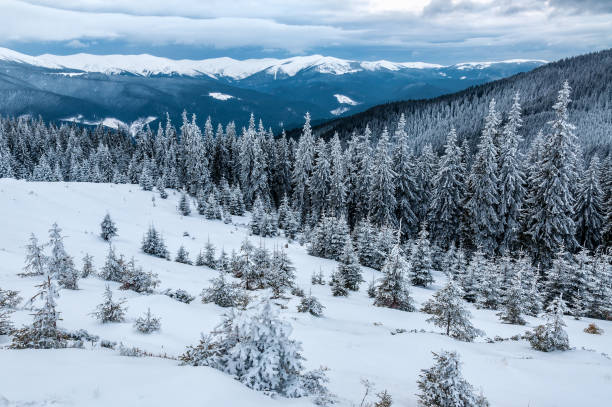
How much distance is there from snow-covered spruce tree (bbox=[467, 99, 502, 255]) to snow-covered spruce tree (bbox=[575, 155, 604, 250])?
37.8ft

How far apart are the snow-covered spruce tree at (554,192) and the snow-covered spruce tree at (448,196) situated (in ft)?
25.8

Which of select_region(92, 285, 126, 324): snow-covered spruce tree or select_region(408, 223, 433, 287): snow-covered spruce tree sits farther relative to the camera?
select_region(408, 223, 433, 287): snow-covered spruce tree

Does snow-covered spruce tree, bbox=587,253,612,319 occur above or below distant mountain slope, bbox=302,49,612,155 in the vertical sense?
below

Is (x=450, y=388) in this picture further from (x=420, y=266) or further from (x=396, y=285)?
(x=420, y=266)

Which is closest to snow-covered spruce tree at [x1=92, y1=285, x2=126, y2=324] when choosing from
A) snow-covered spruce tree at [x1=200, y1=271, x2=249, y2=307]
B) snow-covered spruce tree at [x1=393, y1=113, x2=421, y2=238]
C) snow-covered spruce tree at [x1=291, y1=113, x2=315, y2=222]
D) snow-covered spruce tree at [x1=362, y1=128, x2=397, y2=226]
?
snow-covered spruce tree at [x1=200, y1=271, x2=249, y2=307]

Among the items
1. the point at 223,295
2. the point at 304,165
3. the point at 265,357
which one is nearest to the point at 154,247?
the point at 223,295

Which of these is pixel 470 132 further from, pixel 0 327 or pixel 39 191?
pixel 0 327

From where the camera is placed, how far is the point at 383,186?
3991cm

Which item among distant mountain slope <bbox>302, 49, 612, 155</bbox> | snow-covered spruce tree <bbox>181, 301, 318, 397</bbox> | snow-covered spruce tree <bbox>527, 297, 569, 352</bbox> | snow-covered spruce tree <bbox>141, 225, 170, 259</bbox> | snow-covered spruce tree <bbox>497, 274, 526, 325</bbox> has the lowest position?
snow-covered spruce tree <bbox>141, 225, 170, 259</bbox>

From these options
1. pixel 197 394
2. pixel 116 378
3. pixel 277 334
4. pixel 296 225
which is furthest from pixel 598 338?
pixel 296 225

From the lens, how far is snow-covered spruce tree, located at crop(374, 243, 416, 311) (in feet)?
56.0

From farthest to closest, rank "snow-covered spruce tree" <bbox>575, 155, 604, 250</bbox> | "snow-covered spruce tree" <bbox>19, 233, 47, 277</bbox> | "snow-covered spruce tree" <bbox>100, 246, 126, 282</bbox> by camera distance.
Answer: "snow-covered spruce tree" <bbox>575, 155, 604, 250</bbox> < "snow-covered spruce tree" <bbox>100, 246, 126, 282</bbox> < "snow-covered spruce tree" <bbox>19, 233, 47, 277</bbox>

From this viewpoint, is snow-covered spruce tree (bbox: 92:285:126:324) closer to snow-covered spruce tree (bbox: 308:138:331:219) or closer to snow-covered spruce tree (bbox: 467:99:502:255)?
snow-covered spruce tree (bbox: 467:99:502:255)

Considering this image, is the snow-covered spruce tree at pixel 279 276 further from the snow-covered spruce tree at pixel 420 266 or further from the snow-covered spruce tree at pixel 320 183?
the snow-covered spruce tree at pixel 320 183
